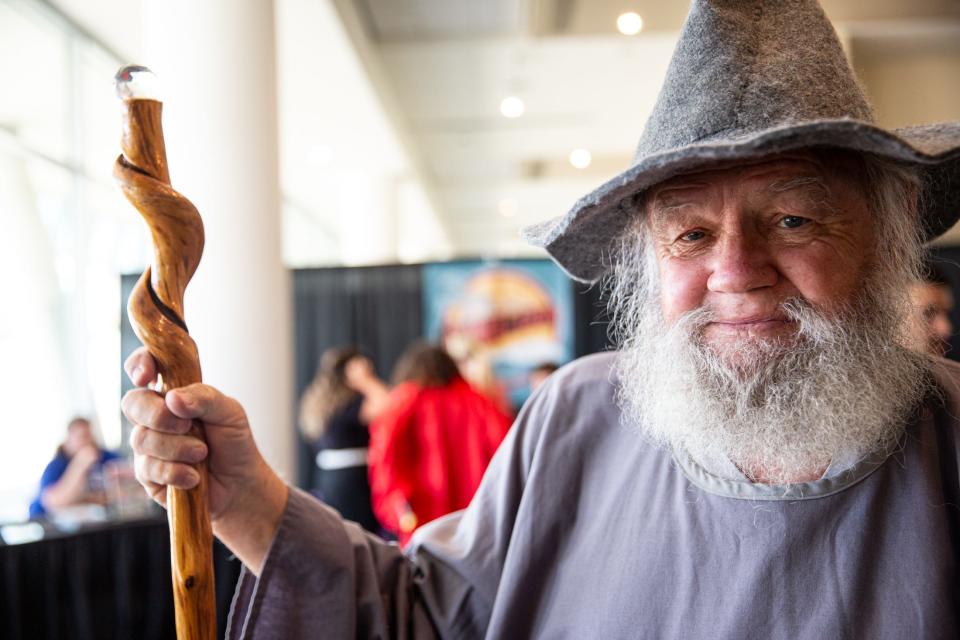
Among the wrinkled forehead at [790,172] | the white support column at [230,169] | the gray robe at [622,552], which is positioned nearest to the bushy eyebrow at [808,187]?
the wrinkled forehead at [790,172]

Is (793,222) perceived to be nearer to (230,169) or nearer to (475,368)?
(230,169)

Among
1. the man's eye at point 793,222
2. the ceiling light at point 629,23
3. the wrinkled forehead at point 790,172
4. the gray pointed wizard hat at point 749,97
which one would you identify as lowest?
the man's eye at point 793,222

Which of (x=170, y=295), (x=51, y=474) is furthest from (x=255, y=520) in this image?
(x=51, y=474)

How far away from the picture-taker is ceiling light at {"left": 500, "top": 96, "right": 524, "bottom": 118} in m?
8.55

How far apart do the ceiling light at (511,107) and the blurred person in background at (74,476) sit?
557 centimetres

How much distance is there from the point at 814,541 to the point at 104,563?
2888 mm

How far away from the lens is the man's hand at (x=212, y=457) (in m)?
1.00

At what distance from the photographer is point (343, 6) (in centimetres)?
588

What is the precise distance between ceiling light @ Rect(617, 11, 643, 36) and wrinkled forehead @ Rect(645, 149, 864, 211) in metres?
5.72

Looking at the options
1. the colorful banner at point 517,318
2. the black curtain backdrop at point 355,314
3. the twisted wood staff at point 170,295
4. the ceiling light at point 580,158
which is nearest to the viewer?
the twisted wood staff at point 170,295

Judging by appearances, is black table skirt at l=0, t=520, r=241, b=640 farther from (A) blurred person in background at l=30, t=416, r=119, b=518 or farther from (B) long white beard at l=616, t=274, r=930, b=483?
(B) long white beard at l=616, t=274, r=930, b=483

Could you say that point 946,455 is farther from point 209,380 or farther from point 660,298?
point 209,380

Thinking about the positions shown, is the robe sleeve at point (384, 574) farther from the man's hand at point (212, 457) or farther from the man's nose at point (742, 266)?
the man's nose at point (742, 266)

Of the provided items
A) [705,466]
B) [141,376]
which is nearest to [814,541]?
[705,466]
